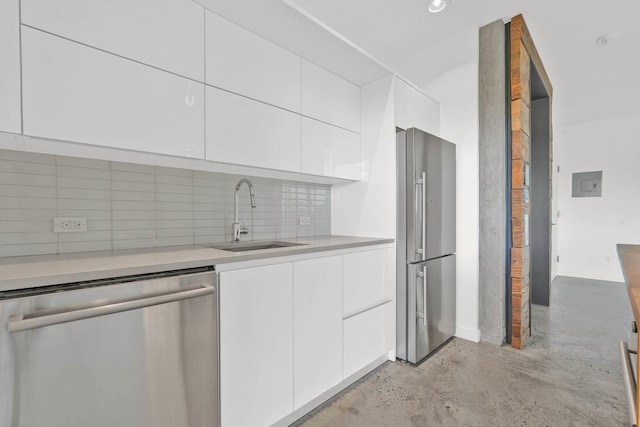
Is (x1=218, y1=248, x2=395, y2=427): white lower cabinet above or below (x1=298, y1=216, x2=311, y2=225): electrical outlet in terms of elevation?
below

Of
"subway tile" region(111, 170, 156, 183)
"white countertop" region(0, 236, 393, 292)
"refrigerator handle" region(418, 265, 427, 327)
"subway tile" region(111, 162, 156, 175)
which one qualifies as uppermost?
"subway tile" region(111, 162, 156, 175)

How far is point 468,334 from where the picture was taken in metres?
2.64

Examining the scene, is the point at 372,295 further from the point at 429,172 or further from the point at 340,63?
the point at 340,63

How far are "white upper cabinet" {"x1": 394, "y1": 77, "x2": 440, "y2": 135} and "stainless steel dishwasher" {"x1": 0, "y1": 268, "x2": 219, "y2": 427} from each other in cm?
195

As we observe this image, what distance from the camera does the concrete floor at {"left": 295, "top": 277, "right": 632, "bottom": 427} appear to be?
163cm

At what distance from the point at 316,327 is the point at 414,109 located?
6.52 ft

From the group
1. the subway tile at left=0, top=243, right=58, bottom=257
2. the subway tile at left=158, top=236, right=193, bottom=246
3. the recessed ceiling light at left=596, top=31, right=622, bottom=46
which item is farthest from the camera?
the recessed ceiling light at left=596, top=31, right=622, bottom=46

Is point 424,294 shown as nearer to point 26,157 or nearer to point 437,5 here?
point 437,5

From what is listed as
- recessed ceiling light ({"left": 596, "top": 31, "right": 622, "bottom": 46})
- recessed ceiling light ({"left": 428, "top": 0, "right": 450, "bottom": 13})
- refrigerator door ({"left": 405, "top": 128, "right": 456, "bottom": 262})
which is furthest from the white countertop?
recessed ceiling light ({"left": 596, "top": 31, "right": 622, "bottom": 46})

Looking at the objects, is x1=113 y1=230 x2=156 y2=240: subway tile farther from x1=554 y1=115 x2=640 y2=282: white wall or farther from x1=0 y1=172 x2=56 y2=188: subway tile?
x1=554 y1=115 x2=640 y2=282: white wall

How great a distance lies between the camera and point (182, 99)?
1.46m

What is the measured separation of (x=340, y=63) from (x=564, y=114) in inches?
199

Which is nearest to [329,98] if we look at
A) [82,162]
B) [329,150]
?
[329,150]

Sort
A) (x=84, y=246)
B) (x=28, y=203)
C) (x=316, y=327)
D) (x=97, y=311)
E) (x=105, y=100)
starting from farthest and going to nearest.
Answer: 1. (x=316, y=327)
2. (x=84, y=246)
3. (x=28, y=203)
4. (x=105, y=100)
5. (x=97, y=311)
